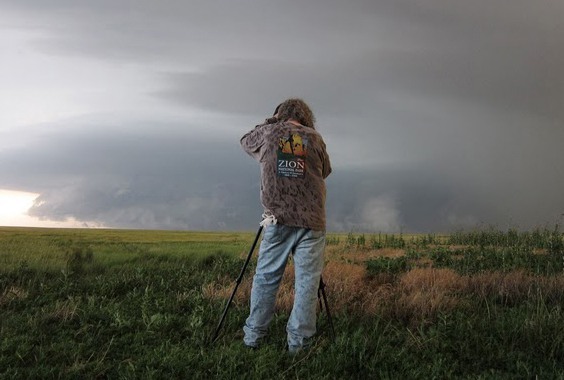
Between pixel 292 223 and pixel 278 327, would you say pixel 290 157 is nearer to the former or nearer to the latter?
pixel 292 223

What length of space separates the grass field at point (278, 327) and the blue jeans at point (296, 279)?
11.6 inches

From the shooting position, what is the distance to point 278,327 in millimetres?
7195

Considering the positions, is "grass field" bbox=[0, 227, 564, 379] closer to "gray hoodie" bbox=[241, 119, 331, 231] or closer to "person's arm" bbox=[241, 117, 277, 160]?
"gray hoodie" bbox=[241, 119, 331, 231]

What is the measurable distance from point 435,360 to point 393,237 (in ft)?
52.5

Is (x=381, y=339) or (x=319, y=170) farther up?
(x=319, y=170)

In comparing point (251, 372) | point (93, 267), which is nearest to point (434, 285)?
point (251, 372)

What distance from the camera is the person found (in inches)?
246

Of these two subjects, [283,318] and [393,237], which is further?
[393,237]

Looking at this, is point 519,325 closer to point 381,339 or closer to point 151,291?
point 381,339

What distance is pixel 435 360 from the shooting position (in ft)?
19.4

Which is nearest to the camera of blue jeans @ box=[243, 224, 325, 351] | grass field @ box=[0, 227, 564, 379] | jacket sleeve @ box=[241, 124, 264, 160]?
grass field @ box=[0, 227, 564, 379]

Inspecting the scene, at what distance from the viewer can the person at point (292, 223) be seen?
6.24 metres

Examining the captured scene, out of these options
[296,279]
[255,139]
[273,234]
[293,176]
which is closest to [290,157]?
[293,176]

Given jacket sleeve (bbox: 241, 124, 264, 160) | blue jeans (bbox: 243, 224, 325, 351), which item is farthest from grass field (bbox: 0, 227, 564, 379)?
jacket sleeve (bbox: 241, 124, 264, 160)
